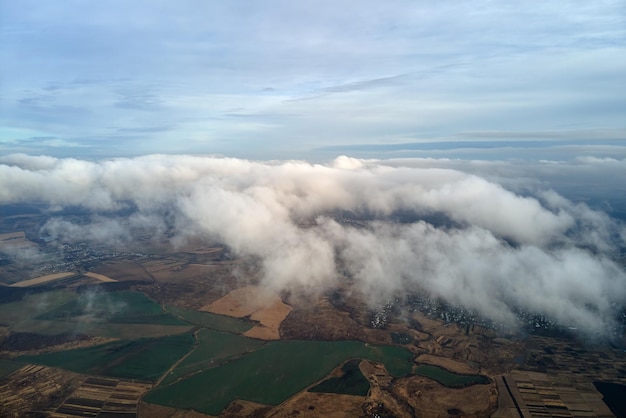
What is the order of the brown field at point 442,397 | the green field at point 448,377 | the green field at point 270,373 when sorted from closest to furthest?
the brown field at point 442,397, the green field at point 270,373, the green field at point 448,377

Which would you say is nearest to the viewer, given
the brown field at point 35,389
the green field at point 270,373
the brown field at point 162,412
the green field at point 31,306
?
the brown field at point 162,412

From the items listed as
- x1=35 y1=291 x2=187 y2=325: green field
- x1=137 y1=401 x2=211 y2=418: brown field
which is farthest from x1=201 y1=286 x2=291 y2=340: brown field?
x1=137 y1=401 x2=211 y2=418: brown field

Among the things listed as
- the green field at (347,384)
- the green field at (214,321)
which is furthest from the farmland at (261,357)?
the green field at (214,321)

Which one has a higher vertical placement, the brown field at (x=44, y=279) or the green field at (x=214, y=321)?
the brown field at (x=44, y=279)

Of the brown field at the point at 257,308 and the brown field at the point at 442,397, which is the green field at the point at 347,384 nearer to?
the brown field at the point at 442,397

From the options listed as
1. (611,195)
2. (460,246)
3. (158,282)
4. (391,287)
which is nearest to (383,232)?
(460,246)

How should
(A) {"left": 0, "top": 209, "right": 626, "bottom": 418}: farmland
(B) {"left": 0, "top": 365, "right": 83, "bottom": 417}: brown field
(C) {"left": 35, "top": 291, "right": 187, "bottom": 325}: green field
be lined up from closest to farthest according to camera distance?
1. (B) {"left": 0, "top": 365, "right": 83, "bottom": 417}: brown field
2. (A) {"left": 0, "top": 209, "right": 626, "bottom": 418}: farmland
3. (C) {"left": 35, "top": 291, "right": 187, "bottom": 325}: green field

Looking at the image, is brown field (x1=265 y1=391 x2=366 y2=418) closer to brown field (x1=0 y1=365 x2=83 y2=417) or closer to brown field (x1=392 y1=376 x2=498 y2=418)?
brown field (x1=392 y1=376 x2=498 y2=418)
